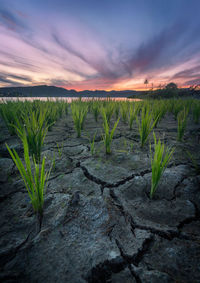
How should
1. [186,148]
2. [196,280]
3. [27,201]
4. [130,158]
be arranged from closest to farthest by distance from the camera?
[196,280]
[27,201]
[130,158]
[186,148]

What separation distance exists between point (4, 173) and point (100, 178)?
0.71m

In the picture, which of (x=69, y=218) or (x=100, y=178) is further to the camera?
(x=100, y=178)

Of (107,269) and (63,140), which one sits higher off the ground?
(63,140)

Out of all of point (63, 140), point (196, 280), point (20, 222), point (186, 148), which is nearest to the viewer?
point (196, 280)

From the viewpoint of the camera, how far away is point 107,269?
0.43 m

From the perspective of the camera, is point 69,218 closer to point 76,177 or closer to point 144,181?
point 76,177

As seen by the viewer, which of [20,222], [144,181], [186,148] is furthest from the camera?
[186,148]

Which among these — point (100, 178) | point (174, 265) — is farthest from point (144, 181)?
point (174, 265)

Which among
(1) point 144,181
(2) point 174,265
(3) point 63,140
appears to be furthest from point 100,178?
(3) point 63,140

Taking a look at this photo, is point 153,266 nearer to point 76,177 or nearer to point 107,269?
point 107,269

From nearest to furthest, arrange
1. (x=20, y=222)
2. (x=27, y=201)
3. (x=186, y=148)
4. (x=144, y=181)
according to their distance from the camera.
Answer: (x=20, y=222) → (x=27, y=201) → (x=144, y=181) → (x=186, y=148)

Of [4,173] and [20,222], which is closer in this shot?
[20,222]

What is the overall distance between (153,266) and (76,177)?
611mm

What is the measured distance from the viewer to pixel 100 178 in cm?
90
